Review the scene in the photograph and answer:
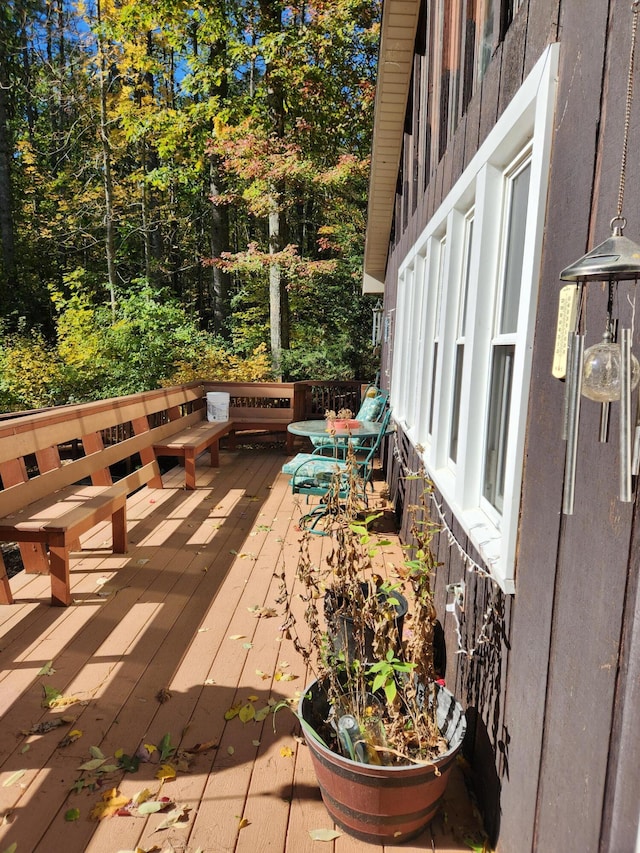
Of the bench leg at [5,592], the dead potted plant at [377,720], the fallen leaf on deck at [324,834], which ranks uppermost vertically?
the dead potted plant at [377,720]

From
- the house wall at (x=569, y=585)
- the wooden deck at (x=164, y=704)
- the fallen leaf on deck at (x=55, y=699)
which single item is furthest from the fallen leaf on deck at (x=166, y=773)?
the house wall at (x=569, y=585)

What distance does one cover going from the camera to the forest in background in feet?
35.5

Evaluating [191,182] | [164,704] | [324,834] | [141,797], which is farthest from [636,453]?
[191,182]

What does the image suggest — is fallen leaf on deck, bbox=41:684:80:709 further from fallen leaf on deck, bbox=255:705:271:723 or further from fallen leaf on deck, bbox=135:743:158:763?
fallen leaf on deck, bbox=255:705:271:723

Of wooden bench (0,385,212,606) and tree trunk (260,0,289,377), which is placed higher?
tree trunk (260,0,289,377)

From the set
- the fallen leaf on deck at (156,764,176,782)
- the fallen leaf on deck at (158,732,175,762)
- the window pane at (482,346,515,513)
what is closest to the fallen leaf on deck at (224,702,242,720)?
the fallen leaf on deck at (158,732,175,762)

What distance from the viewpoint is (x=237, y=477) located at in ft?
23.2

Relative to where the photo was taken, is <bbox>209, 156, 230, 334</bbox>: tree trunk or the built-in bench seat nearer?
the built-in bench seat

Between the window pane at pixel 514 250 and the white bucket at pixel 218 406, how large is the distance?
20.7ft

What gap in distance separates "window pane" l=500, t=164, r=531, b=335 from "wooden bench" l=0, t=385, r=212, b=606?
99.8 inches

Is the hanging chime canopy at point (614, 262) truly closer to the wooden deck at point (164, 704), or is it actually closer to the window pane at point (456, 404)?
the wooden deck at point (164, 704)

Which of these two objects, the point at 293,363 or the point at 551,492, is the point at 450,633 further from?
the point at 293,363

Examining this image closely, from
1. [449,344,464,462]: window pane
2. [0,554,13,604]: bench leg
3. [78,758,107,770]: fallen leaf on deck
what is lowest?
[78,758,107,770]: fallen leaf on deck

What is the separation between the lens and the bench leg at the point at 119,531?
14.1 feet
